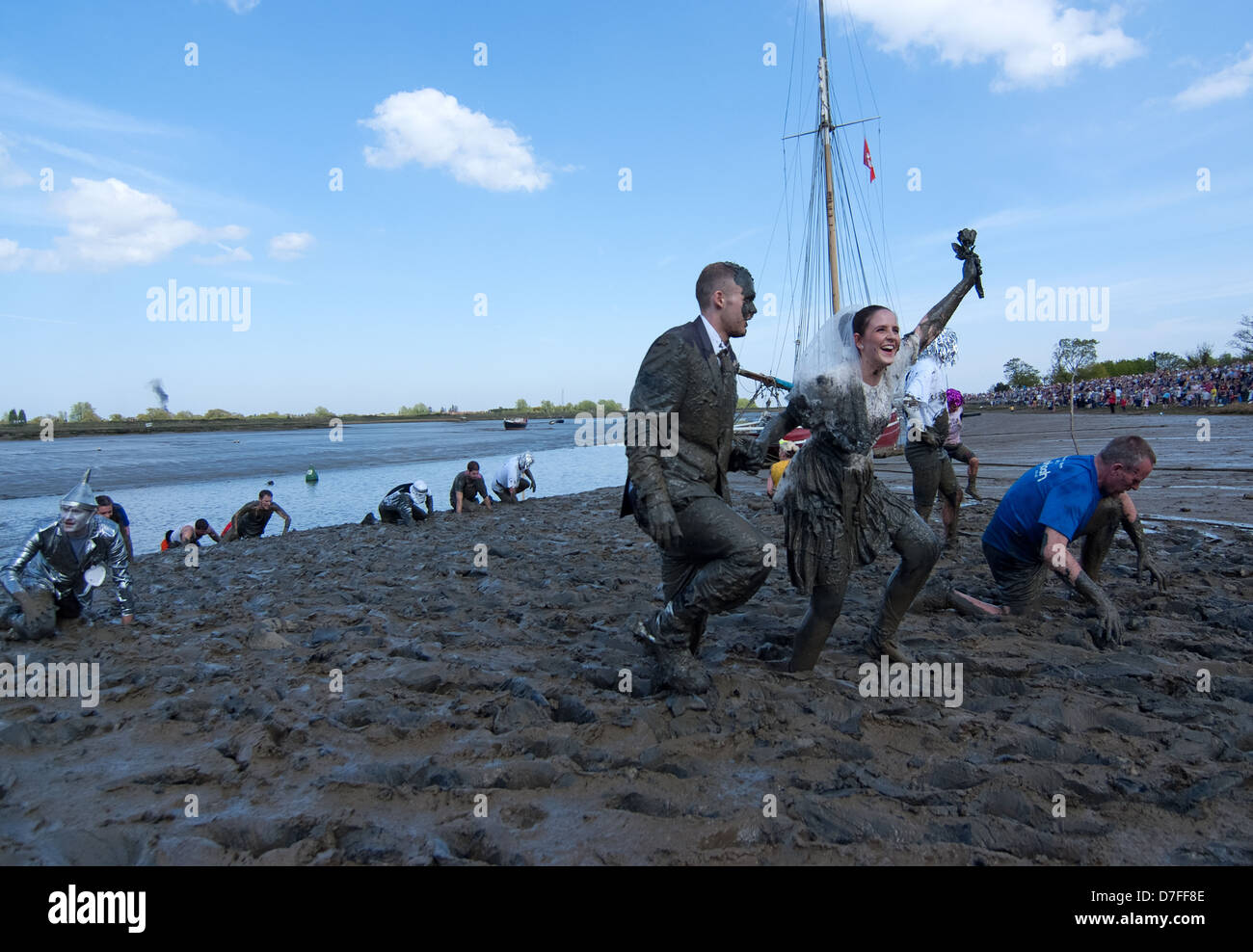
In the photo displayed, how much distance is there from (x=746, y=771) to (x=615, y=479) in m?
22.1

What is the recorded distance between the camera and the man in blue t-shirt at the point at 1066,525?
4512 mm

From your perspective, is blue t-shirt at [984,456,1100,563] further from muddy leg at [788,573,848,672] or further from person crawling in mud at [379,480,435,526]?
person crawling in mud at [379,480,435,526]

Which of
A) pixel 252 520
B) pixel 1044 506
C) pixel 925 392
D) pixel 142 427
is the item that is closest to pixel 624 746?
pixel 1044 506

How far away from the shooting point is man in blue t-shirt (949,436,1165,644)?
14.8 feet

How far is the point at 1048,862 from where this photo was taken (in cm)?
246

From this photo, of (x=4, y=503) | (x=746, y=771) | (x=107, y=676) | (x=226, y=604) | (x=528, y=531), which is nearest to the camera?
(x=746, y=771)

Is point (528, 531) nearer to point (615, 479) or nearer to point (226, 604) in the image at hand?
point (226, 604)

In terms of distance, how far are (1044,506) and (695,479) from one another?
2.48 meters

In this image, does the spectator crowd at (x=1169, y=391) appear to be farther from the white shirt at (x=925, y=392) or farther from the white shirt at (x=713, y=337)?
the white shirt at (x=713, y=337)

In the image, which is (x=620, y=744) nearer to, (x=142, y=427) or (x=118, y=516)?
(x=118, y=516)

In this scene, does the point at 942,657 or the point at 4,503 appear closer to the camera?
the point at 942,657

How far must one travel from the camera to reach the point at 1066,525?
15.0 feet
